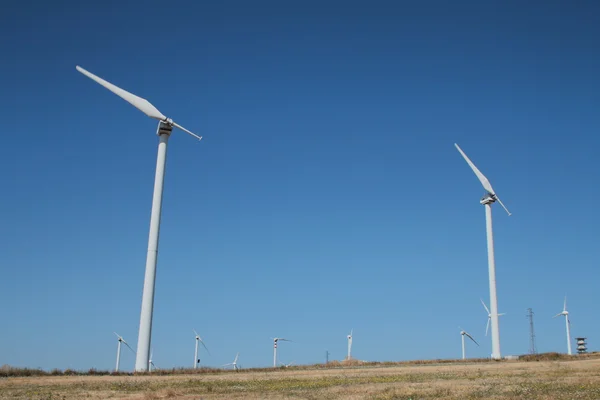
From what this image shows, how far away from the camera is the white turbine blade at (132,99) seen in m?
77.2

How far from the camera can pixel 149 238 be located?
67.1 meters

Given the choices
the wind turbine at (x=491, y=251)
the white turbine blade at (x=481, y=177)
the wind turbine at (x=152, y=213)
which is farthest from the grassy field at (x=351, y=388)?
the white turbine blade at (x=481, y=177)

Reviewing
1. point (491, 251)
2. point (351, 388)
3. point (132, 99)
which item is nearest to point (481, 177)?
point (491, 251)

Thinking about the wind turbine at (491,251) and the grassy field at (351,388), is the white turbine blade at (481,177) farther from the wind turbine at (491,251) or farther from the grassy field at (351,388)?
the grassy field at (351,388)

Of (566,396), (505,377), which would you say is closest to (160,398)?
(566,396)

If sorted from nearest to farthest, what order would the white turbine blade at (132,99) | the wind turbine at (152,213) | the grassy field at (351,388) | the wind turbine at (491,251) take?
the grassy field at (351,388)
the wind turbine at (152,213)
the white turbine blade at (132,99)
the wind turbine at (491,251)

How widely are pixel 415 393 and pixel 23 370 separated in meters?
39.6

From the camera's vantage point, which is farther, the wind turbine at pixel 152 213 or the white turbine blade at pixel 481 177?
the white turbine blade at pixel 481 177

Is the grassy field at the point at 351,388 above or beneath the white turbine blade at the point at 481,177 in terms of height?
beneath

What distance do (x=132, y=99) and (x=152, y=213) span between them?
17967mm

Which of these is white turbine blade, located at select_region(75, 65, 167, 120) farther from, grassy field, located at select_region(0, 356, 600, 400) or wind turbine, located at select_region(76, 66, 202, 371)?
grassy field, located at select_region(0, 356, 600, 400)

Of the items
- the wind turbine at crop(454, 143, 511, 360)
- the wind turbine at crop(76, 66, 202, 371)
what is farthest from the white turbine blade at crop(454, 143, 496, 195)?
the wind turbine at crop(76, 66, 202, 371)

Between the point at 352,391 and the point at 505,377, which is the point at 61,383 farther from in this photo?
the point at 505,377

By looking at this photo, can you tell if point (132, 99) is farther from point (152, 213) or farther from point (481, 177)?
point (481, 177)
